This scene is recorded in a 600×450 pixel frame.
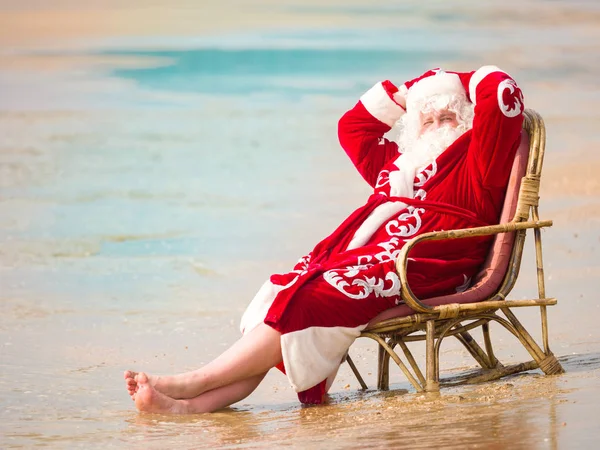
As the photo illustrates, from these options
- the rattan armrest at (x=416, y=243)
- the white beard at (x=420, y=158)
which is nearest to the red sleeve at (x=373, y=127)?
the white beard at (x=420, y=158)

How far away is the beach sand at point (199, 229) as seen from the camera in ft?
11.2

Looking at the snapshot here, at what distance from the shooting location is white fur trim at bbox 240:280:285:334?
147 inches

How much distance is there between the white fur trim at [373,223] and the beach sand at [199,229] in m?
0.56

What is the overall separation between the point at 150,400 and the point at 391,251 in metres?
0.99

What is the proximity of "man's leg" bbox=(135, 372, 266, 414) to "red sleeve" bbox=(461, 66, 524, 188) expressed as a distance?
3.54 ft

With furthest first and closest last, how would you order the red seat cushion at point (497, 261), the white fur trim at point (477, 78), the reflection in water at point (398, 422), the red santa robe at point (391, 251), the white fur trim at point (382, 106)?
the white fur trim at point (382, 106) < the white fur trim at point (477, 78) < the red seat cushion at point (497, 261) < the red santa robe at point (391, 251) < the reflection in water at point (398, 422)

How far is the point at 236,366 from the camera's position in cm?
362

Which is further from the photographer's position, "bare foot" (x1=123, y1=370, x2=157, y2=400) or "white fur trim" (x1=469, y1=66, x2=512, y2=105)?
"white fur trim" (x1=469, y1=66, x2=512, y2=105)

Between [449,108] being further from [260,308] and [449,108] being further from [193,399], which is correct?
[193,399]

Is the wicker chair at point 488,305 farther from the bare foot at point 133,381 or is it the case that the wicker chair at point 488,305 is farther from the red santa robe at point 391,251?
the bare foot at point 133,381

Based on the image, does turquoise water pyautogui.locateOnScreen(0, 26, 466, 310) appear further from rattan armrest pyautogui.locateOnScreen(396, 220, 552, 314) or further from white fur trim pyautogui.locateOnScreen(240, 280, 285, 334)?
rattan armrest pyautogui.locateOnScreen(396, 220, 552, 314)

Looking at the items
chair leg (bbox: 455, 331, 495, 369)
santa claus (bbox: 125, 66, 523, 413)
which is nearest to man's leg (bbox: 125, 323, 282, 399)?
santa claus (bbox: 125, 66, 523, 413)

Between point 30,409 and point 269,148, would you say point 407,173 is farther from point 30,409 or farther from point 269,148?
point 269,148

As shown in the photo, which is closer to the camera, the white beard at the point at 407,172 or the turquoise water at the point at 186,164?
the white beard at the point at 407,172
